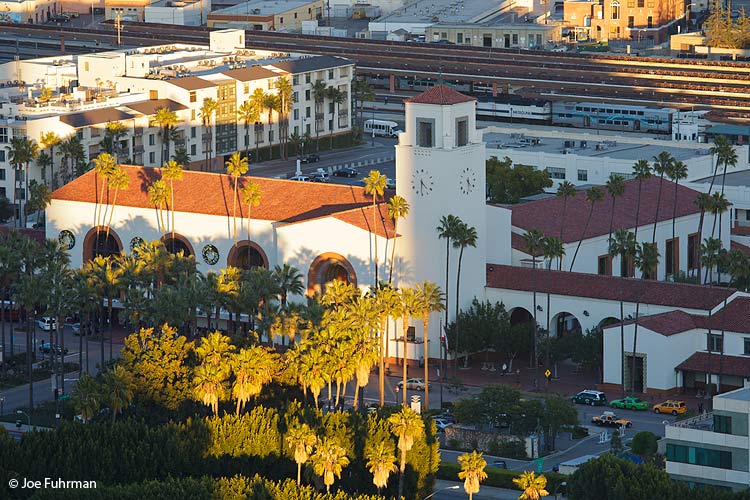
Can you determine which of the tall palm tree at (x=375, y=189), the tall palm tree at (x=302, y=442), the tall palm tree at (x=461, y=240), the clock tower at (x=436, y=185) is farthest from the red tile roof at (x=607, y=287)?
the tall palm tree at (x=302, y=442)

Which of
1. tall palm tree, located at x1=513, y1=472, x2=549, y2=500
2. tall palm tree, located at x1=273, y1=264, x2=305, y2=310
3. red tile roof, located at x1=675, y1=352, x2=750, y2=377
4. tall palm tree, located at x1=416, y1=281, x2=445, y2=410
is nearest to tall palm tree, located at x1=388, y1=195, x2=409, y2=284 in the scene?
tall palm tree, located at x1=273, y1=264, x2=305, y2=310

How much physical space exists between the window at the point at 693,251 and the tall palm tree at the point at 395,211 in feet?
89.8

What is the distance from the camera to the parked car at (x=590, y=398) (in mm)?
136500

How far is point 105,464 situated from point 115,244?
47.4 m

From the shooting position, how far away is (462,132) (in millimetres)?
147875

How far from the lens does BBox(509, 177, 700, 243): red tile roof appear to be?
517 ft

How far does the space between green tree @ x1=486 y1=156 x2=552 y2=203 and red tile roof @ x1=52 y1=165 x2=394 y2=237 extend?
29210 mm

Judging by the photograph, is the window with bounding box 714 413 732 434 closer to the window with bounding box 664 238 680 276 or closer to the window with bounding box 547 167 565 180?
the window with bounding box 664 238 680 276

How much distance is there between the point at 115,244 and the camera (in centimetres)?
16200

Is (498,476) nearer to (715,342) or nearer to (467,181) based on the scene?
(715,342)

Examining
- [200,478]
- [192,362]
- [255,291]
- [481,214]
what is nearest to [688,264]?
[481,214]

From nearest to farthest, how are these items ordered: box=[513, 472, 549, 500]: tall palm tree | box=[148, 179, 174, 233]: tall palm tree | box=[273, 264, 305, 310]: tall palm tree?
box=[513, 472, 549, 500]: tall palm tree < box=[273, 264, 305, 310]: tall palm tree < box=[148, 179, 174, 233]: tall palm tree

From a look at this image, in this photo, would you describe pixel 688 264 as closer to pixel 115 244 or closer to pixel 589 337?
pixel 589 337

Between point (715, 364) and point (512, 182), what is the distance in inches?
2022
